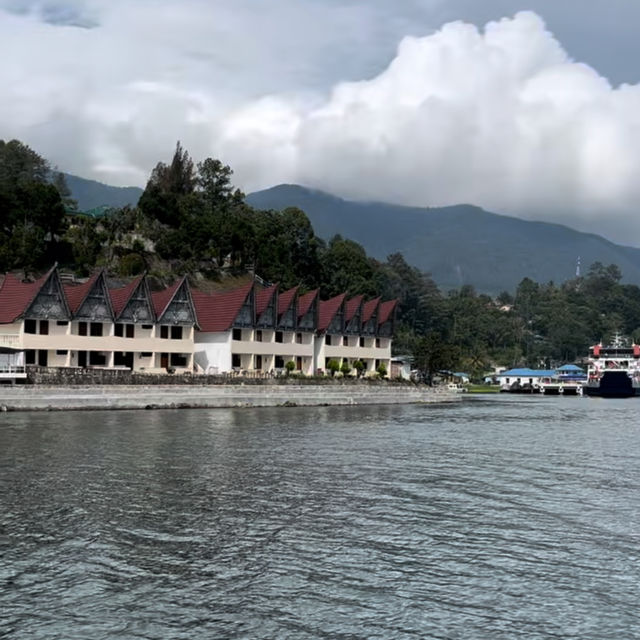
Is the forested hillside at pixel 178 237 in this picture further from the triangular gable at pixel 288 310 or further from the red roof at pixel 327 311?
the triangular gable at pixel 288 310

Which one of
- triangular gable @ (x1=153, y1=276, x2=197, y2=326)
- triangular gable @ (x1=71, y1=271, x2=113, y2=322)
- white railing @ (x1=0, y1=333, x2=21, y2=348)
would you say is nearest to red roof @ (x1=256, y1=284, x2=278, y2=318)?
triangular gable @ (x1=153, y1=276, x2=197, y2=326)

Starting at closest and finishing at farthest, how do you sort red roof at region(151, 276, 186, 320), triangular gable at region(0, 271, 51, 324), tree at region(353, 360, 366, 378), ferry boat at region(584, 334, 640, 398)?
triangular gable at region(0, 271, 51, 324), red roof at region(151, 276, 186, 320), tree at region(353, 360, 366, 378), ferry boat at region(584, 334, 640, 398)

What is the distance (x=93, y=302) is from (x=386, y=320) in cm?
3826

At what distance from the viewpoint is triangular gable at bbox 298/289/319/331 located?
264 ft

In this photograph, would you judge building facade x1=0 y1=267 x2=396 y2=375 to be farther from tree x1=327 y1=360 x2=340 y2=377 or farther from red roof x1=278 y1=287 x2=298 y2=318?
tree x1=327 y1=360 x2=340 y2=377

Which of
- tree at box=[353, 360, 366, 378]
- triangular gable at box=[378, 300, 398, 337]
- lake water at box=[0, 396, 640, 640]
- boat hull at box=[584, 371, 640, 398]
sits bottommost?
boat hull at box=[584, 371, 640, 398]

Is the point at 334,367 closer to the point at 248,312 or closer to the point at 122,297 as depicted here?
the point at 248,312

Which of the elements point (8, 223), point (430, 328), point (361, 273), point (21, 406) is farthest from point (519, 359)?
point (21, 406)

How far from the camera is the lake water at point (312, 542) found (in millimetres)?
12188

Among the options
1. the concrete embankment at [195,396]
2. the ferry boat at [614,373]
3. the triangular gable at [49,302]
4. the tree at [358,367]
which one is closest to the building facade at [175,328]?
the triangular gable at [49,302]

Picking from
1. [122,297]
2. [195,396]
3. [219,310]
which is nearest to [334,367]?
[219,310]

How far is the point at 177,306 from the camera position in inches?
2749

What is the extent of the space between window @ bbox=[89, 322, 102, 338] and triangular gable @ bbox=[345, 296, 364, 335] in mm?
30168

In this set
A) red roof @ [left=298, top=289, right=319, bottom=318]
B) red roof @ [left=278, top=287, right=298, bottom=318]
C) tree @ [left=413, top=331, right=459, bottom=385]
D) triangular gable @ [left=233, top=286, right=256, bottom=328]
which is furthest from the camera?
tree @ [left=413, top=331, right=459, bottom=385]
